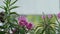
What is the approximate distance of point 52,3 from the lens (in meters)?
2.16

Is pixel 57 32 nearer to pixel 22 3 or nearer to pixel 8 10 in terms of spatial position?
pixel 8 10

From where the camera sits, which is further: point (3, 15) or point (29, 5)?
point (29, 5)

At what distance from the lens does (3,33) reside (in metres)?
1.34

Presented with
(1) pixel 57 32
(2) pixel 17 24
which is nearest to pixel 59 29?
(1) pixel 57 32

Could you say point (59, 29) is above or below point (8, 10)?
below

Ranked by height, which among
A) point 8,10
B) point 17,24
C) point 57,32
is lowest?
point 57,32

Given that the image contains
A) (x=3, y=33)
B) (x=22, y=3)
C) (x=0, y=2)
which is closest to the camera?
(x=3, y=33)

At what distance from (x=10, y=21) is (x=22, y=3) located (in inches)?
30.3

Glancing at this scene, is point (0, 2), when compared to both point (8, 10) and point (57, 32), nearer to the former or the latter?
point (8, 10)

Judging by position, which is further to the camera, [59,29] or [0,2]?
[0,2]

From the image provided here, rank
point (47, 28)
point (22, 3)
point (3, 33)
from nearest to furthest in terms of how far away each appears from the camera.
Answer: point (3, 33), point (47, 28), point (22, 3)

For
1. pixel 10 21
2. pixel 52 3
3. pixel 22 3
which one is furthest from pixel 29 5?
pixel 10 21

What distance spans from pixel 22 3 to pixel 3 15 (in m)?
0.77

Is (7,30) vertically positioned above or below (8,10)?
below
